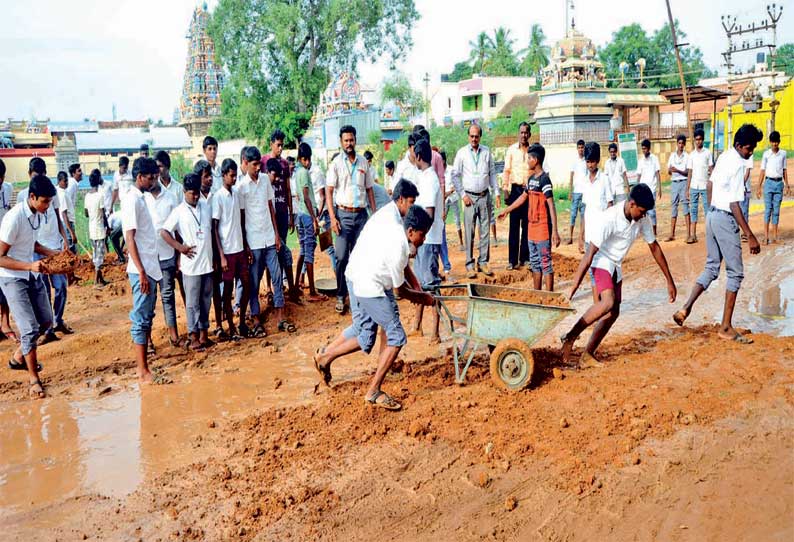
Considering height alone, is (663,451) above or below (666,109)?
below

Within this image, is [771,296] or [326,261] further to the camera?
[326,261]

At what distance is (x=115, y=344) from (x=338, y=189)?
305cm

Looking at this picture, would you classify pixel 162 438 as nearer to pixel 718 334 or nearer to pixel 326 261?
pixel 718 334

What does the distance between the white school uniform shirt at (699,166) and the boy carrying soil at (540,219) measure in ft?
15.0

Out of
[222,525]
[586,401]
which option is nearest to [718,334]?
[586,401]

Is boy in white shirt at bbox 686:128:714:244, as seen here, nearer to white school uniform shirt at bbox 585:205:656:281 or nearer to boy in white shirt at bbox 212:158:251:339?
white school uniform shirt at bbox 585:205:656:281

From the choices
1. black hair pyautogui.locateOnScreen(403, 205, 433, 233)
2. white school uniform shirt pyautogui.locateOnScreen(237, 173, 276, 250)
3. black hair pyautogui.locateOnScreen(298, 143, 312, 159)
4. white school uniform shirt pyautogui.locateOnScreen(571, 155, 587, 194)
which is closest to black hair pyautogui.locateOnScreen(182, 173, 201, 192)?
white school uniform shirt pyautogui.locateOnScreen(237, 173, 276, 250)

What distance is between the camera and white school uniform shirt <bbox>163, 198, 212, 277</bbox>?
21.8ft

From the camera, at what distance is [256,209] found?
7.27 metres

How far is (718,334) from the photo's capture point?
6359mm

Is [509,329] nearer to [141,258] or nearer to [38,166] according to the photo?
[141,258]

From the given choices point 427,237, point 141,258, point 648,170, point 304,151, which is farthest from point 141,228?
point 648,170

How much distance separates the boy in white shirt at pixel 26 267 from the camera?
18.2ft

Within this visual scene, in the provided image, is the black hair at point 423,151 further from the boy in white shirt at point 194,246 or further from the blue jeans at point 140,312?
the blue jeans at point 140,312
